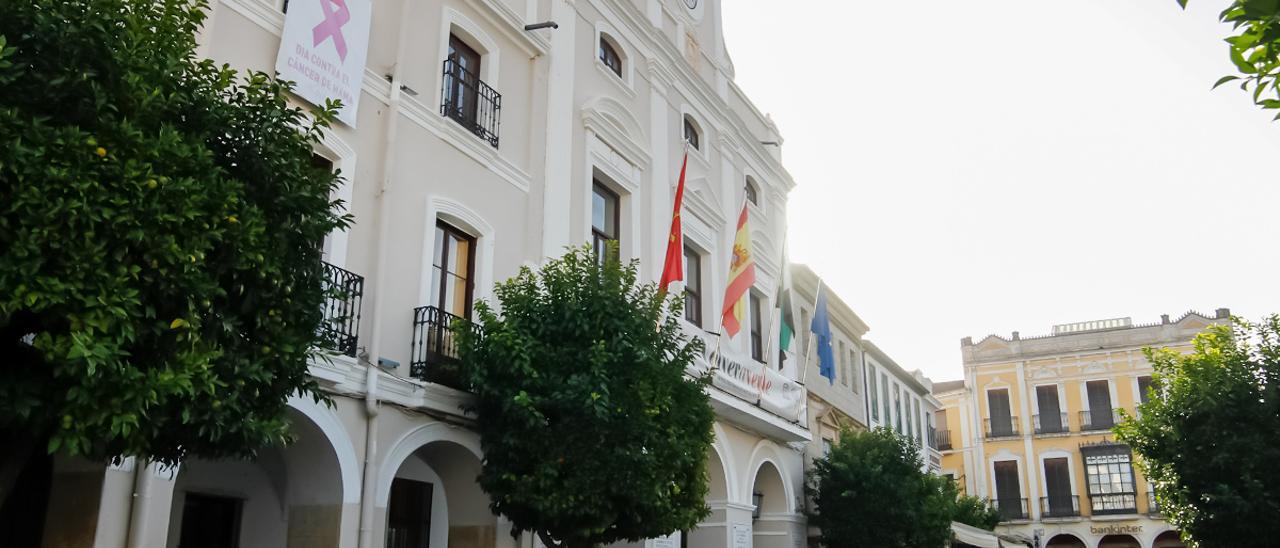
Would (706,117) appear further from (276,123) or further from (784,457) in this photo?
(276,123)

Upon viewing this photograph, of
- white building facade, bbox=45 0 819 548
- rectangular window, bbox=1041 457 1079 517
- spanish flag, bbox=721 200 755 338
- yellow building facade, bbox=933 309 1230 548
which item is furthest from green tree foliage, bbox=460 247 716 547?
rectangular window, bbox=1041 457 1079 517

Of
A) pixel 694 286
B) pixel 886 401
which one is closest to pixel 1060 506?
pixel 886 401

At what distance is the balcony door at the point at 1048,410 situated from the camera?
46375mm

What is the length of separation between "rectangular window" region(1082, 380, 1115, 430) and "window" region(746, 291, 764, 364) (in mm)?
29490

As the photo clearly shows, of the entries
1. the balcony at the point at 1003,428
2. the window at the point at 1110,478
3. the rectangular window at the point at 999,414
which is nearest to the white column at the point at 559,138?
the window at the point at 1110,478

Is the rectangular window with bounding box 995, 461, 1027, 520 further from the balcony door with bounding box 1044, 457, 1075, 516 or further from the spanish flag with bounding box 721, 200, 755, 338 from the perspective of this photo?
the spanish flag with bounding box 721, 200, 755, 338

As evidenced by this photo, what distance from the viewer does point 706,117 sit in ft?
67.3

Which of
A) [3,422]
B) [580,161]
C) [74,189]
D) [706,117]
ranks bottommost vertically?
[3,422]

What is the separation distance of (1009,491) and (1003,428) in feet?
8.92

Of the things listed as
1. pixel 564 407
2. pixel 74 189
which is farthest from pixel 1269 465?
pixel 74 189

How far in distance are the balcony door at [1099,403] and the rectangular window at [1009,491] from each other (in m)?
3.76

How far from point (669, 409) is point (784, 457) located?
32.3 feet

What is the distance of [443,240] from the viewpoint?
12695 millimetres

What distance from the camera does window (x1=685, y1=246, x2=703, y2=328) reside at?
18.7 metres
